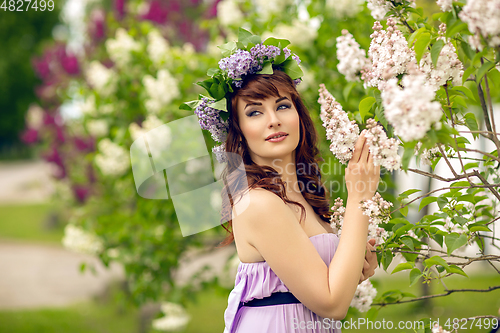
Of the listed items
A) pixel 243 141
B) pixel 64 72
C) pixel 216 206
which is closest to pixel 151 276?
pixel 216 206

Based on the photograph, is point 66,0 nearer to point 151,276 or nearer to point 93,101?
point 93,101

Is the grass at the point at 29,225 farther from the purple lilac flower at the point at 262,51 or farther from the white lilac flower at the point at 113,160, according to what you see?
the purple lilac flower at the point at 262,51

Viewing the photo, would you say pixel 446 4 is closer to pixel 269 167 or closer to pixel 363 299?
pixel 269 167

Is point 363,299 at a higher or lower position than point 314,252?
lower

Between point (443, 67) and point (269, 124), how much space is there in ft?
2.15

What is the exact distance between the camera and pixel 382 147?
3.88 feet

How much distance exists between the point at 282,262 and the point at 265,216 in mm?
179

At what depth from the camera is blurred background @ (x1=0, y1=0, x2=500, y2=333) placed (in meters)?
3.21

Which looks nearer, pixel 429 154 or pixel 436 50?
pixel 436 50

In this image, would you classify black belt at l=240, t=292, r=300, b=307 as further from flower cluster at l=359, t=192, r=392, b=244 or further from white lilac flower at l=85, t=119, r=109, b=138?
white lilac flower at l=85, t=119, r=109, b=138

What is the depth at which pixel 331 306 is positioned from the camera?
4.45 ft

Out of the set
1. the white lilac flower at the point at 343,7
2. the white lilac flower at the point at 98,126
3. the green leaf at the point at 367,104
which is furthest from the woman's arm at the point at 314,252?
the white lilac flower at the point at 98,126

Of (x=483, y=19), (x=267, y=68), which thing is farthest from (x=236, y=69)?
(x=483, y=19)

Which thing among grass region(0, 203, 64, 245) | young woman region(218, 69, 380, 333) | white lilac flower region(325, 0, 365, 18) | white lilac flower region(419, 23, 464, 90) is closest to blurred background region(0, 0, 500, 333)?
white lilac flower region(325, 0, 365, 18)
